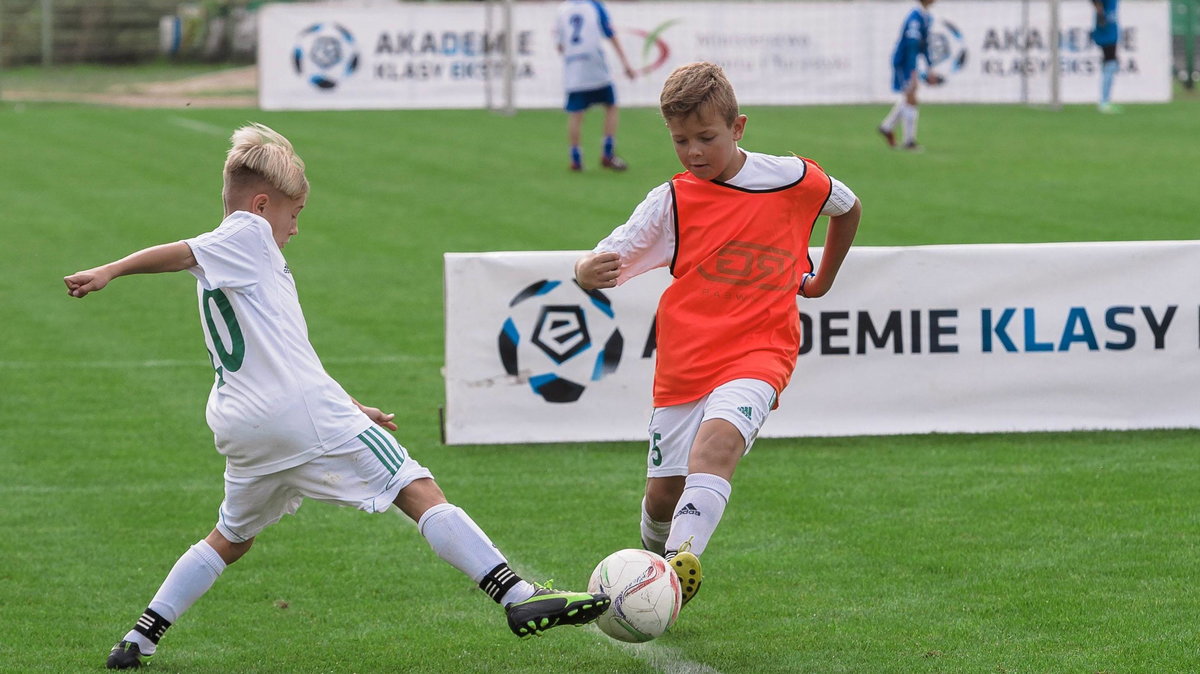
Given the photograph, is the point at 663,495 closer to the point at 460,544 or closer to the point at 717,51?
the point at 460,544

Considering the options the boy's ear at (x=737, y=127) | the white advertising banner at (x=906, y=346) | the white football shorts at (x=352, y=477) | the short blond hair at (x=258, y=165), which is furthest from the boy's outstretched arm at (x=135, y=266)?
the white advertising banner at (x=906, y=346)

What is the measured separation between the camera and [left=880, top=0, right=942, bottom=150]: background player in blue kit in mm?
19328

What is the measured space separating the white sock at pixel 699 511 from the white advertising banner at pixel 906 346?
3377 millimetres

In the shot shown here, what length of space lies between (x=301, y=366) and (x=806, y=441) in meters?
4.17

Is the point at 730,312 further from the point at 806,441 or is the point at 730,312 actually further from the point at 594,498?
the point at 806,441

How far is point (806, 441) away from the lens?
8.38 m

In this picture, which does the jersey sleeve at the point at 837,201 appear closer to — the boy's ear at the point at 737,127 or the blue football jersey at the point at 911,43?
the boy's ear at the point at 737,127

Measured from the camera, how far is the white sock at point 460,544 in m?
4.77

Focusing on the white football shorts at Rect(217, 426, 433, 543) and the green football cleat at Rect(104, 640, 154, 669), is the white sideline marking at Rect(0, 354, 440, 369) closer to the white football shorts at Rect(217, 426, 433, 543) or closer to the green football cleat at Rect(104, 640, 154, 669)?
the green football cleat at Rect(104, 640, 154, 669)

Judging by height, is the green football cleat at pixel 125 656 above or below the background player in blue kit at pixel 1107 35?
below

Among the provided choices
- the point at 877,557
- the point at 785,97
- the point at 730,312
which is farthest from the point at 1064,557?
the point at 785,97

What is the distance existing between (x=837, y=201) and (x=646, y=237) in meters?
0.70

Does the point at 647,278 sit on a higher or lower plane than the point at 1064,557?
higher

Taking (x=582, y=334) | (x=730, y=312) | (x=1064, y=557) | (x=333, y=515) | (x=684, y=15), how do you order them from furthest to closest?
(x=684, y=15), (x=582, y=334), (x=333, y=515), (x=1064, y=557), (x=730, y=312)
